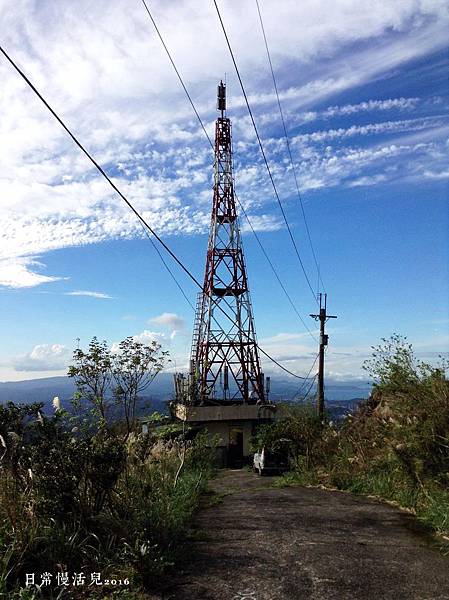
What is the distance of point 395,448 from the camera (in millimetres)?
9586

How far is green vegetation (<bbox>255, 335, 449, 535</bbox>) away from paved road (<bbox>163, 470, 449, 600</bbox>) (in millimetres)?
621

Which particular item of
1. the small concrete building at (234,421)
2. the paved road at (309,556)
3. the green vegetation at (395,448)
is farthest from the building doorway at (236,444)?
the paved road at (309,556)

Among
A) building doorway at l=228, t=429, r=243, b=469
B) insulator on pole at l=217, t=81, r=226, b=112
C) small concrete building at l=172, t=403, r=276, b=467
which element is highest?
insulator on pole at l=217, t=81, r=226, b=112

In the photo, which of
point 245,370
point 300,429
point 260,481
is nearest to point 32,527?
point 260,481

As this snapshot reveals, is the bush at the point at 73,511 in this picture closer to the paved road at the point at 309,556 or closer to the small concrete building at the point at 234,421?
the paved road at the point at 309,556

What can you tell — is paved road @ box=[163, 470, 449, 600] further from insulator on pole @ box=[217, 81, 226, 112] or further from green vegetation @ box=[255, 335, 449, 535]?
insulator on pole @ box=[217, 81, 226, 112]

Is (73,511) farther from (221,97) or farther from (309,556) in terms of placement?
(221,97)

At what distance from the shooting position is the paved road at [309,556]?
17.8 ft

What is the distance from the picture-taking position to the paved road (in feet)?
17.8

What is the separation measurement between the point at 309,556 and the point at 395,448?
3.84 meters

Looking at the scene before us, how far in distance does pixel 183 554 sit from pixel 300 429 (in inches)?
346

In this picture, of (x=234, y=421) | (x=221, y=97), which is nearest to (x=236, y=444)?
(x=234, y=421)

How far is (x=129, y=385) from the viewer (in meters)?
13.7

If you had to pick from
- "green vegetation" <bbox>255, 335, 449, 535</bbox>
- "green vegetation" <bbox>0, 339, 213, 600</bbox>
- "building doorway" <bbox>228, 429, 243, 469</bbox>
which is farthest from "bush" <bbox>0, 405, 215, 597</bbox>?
"building doorway" <bbox>228, 429, 243, 469</bbox>
